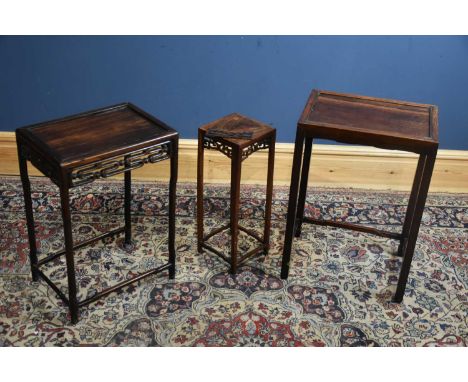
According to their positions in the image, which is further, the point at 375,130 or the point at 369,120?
the point at 369,120

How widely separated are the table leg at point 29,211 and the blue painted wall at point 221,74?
98 cm

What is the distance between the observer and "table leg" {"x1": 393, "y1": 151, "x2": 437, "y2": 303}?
7.91 ft

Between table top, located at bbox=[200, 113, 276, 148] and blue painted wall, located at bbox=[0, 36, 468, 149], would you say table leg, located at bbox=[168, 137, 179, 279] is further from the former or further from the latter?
blue painted wall, located at bbox=[0, 36, 468, 149]

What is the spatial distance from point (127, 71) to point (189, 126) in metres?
0.44

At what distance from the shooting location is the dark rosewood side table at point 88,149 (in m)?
2.24

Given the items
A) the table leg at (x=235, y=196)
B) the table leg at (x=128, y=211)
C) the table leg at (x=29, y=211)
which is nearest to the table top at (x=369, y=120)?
the table leg at (x=235, y=196)

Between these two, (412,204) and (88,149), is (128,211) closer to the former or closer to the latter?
(88,149)

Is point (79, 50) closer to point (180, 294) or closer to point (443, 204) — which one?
point (180, 294)

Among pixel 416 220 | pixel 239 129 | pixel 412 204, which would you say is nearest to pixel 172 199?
pixel 239 129

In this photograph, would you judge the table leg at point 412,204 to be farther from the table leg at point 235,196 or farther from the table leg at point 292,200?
the table leg at point 235,196

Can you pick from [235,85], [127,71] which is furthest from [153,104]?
[235,85]

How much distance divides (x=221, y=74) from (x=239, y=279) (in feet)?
3.63

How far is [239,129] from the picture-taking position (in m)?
2.65

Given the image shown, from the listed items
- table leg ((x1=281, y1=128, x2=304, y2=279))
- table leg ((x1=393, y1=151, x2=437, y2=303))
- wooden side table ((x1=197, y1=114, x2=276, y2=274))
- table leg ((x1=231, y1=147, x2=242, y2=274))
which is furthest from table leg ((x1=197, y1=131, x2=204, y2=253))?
table leg ((x1=393, y1=151, x2=437, y2=303))
